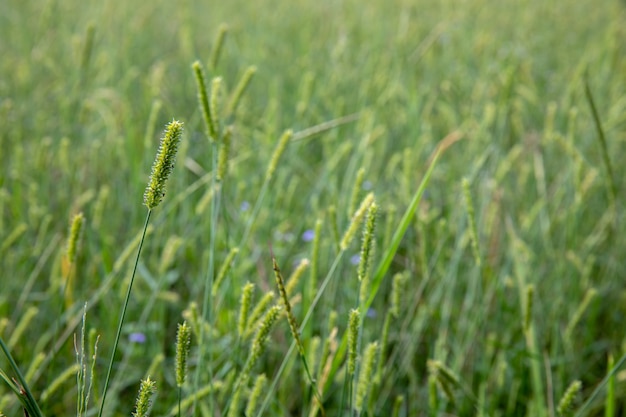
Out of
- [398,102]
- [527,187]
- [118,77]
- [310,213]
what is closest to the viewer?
[310,213]

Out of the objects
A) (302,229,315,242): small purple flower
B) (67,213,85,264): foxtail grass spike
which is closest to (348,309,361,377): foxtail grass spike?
(67,213,85,264): foxtail grass spike

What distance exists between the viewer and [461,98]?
2.09m

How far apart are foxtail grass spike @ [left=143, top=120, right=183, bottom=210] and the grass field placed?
0.04ft

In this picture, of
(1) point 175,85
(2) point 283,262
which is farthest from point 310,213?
(1) point 175,85

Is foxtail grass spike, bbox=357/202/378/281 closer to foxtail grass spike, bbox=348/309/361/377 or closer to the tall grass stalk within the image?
foxtail grass spike, bbox=348/309/361/377

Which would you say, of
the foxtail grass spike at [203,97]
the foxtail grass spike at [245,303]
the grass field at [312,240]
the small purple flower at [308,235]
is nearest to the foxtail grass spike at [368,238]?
the grass field at [312,240]

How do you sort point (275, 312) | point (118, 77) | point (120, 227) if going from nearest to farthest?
point (275, 312)
point (120, 227)
point (118, 77)

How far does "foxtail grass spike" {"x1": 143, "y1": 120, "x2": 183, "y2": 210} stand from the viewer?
0.53m

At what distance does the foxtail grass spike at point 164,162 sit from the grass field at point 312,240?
1cm

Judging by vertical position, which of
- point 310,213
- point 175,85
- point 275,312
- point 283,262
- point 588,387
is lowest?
point 588,387

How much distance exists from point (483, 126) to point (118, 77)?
1.69 meters

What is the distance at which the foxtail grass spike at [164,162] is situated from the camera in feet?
1.75

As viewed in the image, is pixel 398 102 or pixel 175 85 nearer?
pixel 398 102

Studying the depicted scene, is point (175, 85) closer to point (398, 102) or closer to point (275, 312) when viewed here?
point (398, 102)
